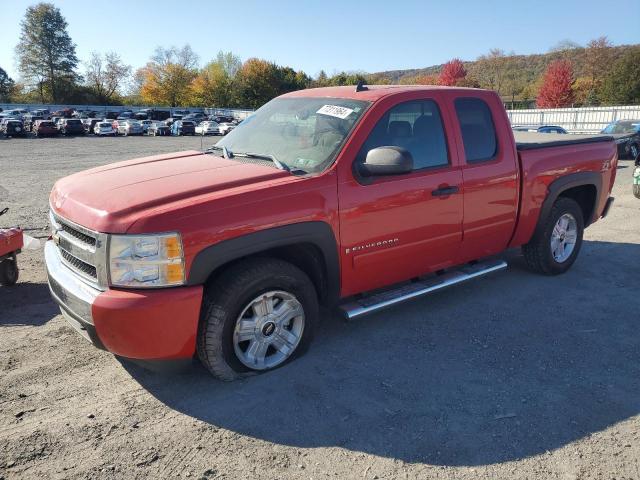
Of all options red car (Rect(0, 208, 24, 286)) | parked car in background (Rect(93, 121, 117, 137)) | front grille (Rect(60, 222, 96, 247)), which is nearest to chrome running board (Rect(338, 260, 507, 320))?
front grille (Rect(60, 222, 96, 247))

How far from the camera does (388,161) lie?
11.7 ft

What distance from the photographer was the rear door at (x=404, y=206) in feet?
12.2

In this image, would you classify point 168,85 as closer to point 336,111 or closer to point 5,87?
point 5,87

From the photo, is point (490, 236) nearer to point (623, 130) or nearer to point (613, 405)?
point (613, 405)

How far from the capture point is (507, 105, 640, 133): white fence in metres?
34.0

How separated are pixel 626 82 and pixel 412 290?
53355 mm

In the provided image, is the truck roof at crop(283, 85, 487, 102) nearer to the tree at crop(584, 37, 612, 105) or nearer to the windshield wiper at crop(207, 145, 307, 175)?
the windshield wiper at crop(207, 145, 307, 175)

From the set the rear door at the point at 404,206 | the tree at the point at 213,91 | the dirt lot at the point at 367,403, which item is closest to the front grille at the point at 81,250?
the dirt lot at the point at 367,403

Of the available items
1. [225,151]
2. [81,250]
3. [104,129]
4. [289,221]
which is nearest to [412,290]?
[289,221]

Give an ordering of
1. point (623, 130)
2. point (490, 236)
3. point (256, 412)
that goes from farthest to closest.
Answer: point (623, 130)
point (490, 236)
point (256, 412)

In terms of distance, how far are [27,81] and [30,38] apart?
672 centimetres

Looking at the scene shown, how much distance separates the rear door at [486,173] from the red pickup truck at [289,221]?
0.02 m

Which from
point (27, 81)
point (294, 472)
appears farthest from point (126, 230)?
point (27, 81)

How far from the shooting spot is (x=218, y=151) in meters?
4.48
